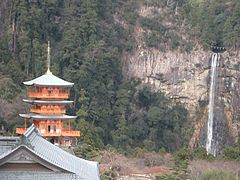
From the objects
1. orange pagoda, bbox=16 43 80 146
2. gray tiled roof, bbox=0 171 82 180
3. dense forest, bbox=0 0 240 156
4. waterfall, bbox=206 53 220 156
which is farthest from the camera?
waterfall, bbox=206 53 220 156

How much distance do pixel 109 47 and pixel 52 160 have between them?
1415 inches

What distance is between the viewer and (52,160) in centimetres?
1024

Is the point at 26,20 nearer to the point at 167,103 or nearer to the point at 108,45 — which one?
the point at 108,45

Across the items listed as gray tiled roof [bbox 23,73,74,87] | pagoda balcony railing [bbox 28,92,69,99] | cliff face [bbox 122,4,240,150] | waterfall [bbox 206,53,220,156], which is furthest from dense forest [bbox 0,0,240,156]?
pagoda balcony railing [bbox 28,92,69,99]

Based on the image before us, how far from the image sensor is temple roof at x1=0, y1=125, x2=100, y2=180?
31.9 feet

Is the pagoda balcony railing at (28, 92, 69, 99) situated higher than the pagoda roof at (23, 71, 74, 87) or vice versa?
the pagoda roof at (23, 71, 74, 87)

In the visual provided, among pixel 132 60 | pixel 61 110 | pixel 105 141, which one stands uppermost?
pixel 132 60

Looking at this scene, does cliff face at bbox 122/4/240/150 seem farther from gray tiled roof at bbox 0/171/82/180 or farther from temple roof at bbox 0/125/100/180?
gray tiled roof at bbox 0/171/82/180

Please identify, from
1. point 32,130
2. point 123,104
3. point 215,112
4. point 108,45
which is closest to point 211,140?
point 215,112

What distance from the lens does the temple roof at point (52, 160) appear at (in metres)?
9.72

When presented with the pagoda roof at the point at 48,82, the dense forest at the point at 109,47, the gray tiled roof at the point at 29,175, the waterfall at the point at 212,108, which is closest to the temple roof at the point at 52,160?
the gray tiled roof at the point at 29,175

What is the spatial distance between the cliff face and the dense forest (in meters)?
0.52

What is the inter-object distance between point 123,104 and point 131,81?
2.81 m

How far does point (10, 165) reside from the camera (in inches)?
392
